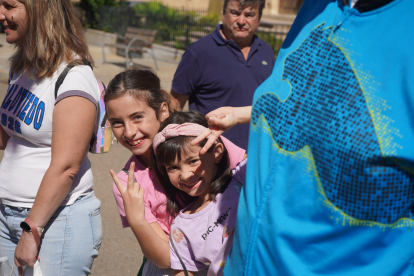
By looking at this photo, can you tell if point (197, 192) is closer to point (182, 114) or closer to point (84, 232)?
point (182, 114)

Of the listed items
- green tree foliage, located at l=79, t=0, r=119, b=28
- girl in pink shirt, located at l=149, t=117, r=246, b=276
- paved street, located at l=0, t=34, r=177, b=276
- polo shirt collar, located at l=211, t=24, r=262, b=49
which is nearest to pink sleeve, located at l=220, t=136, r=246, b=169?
girl in pink shirt, located at l=149, t=117, r=246, b=276

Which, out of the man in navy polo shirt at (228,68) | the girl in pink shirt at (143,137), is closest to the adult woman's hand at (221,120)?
the girl in pink shirt at (143,137)

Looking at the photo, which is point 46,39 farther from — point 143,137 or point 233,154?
point 233,154

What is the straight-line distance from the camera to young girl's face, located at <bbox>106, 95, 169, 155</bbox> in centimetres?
185

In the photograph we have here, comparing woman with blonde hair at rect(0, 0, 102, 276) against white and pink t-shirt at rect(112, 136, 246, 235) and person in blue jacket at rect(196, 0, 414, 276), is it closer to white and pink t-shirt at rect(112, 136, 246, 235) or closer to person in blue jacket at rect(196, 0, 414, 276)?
white and pink t-shirt at rect(112, 136, 246, 235)

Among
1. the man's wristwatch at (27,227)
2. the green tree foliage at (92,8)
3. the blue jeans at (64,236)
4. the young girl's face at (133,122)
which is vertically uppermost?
the young girl's face at (133,122)

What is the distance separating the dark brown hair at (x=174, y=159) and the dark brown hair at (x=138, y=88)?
0.51ft

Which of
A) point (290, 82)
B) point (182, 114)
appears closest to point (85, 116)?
point (182, 114)

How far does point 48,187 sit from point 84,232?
343 millimetres

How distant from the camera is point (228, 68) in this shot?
342 centimetres

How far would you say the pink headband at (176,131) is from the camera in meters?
1.68

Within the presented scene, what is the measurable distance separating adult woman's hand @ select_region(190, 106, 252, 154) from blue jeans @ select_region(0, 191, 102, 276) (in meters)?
0.98

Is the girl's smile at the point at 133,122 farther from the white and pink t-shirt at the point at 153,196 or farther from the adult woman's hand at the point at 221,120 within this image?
the adult woman's hand at the point at 221,120

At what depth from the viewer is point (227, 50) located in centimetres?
353
